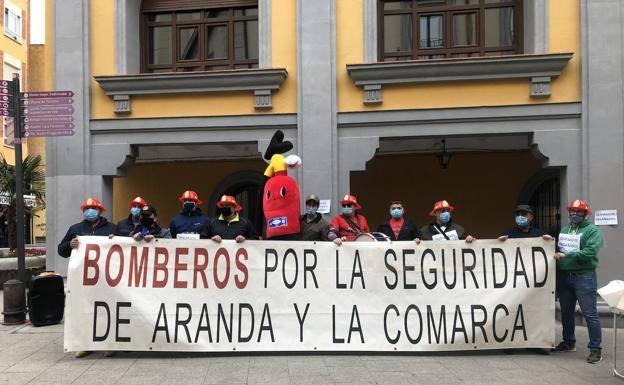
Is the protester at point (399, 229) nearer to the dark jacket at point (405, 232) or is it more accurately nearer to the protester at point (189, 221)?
the dark jacket at point (405, 232)

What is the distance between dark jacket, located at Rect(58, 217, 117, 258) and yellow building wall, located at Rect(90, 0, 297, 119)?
2679 mm

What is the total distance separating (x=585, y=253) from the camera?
5.96 m

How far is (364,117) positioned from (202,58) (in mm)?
3120

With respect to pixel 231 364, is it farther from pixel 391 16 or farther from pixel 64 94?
pixel 391 16

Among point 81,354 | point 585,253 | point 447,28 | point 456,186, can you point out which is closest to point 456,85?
point 447,28

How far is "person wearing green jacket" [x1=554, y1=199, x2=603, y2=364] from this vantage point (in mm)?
6004

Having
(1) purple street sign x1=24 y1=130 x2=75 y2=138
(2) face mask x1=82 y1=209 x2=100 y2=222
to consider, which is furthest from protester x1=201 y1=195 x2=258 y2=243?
(1) purple street sign x1=24 y1=130 x2=75 y2=138

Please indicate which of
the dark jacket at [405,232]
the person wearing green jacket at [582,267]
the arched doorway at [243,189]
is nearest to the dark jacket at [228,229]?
the dark jacket at [405,232]

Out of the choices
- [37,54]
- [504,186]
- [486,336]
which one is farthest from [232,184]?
[37,54]

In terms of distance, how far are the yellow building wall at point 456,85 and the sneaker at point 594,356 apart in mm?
3919

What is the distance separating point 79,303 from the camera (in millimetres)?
6062

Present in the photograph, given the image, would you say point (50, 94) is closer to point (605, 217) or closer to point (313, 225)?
point (313, 225)

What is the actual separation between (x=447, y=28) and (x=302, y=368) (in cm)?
615

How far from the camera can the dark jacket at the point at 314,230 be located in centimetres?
718
